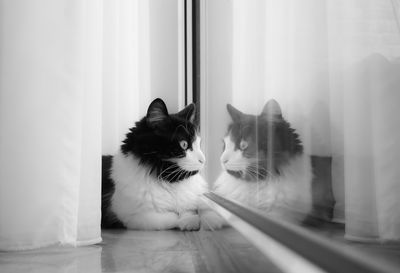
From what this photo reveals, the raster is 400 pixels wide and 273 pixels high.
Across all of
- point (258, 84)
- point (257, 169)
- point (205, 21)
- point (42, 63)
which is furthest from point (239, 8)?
point (205, 21)

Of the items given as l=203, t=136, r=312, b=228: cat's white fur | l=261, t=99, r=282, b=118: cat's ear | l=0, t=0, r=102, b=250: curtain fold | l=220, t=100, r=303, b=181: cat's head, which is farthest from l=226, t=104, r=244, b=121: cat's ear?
l=0, t=0, r=102, b=250: curtain fold

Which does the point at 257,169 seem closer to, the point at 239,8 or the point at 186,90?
the point at 239,8

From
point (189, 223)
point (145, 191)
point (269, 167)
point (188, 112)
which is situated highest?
point (188, 112)

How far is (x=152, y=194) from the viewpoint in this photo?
163cm

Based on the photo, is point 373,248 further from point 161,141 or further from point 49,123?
point 161,141

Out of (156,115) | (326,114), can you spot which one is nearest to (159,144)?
(156,115)

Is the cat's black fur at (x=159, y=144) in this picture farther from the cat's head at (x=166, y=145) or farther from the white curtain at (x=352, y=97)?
the white curtain at (x=352, y=97)

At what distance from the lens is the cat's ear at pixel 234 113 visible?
3.33 feet

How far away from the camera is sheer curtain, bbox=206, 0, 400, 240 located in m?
0.25

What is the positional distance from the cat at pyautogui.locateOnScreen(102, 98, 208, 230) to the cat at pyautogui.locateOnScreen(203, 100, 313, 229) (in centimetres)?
50

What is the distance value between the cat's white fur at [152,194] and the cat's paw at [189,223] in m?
0.02

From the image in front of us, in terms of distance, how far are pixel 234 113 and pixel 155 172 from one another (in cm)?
69

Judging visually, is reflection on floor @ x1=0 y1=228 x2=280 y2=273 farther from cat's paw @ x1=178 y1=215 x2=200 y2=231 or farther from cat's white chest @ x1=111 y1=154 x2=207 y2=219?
cat's white chest @ x1=111 y1=154 x2=207 y2=219

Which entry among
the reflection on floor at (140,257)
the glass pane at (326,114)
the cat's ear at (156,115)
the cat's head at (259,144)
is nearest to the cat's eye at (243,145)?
the cat's head at (259,144)
